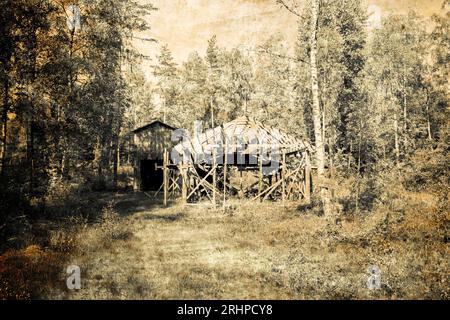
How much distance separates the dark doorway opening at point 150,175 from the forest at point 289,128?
3.00m

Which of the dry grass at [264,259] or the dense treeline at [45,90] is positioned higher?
the dense treeline at [45,90]

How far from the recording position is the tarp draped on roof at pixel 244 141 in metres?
20.7

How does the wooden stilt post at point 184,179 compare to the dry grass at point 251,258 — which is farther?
the wooden stilt post at point 184,179

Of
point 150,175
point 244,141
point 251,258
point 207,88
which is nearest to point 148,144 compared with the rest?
point 150,175

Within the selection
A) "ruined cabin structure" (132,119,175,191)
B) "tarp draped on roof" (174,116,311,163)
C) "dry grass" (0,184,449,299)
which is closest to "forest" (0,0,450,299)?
"dry grass" (0,184,449,299)

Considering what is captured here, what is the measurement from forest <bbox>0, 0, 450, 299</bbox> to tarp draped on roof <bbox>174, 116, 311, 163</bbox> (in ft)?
8.27

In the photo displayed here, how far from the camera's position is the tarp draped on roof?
20.7m

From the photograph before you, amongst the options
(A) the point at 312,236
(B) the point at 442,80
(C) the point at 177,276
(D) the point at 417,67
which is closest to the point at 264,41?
(D) the point at 417,67

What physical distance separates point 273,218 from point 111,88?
41.8 ft

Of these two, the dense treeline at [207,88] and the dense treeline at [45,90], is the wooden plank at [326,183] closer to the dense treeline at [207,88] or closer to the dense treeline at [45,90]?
the dense treeline at [207,88]

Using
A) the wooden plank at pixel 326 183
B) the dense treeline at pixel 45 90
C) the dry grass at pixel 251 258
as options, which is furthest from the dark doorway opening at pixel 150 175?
the wooden plank at pixel 326 183
